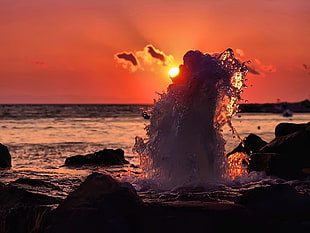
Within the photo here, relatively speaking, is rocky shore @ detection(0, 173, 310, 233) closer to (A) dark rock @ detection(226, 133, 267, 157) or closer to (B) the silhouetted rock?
(B) the silhouetted rock

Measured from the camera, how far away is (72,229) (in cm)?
718

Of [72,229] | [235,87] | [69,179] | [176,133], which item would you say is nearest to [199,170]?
[176,133]

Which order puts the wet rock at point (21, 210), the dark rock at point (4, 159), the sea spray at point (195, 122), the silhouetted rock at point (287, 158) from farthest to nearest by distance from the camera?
the dark rock at point (4, 159) → the silhouetted rock at point (287, 158) → the sea spray at point (195, 122) → the wet rock at point (21, 210)

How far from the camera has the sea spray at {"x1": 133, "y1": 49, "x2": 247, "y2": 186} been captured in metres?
14.4

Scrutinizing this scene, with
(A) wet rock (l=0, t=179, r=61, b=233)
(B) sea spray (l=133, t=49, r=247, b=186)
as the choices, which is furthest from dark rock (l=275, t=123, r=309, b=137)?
(A) wet rock (l=0, t=179, r=61, b=233)

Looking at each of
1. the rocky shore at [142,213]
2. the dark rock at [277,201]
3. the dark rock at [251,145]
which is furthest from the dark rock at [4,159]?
the dark rock at [277,201]

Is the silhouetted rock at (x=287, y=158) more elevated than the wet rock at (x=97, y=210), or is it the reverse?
the silhouetted rock at (x=287, y=158)

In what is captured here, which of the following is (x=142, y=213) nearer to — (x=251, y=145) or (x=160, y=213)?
(x=160, y=213)

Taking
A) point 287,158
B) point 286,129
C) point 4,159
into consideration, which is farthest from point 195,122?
point 4,159

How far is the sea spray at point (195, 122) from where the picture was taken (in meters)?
14.4

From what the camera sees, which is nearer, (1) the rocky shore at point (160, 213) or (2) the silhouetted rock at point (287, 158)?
(1) the rocky shore at point (160, 213)

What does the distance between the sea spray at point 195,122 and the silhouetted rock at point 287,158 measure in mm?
1737

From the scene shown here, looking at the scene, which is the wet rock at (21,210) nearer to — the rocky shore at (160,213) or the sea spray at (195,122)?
the rocky shore at (160,213)

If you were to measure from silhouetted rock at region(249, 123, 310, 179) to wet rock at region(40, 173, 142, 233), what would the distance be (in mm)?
8622
